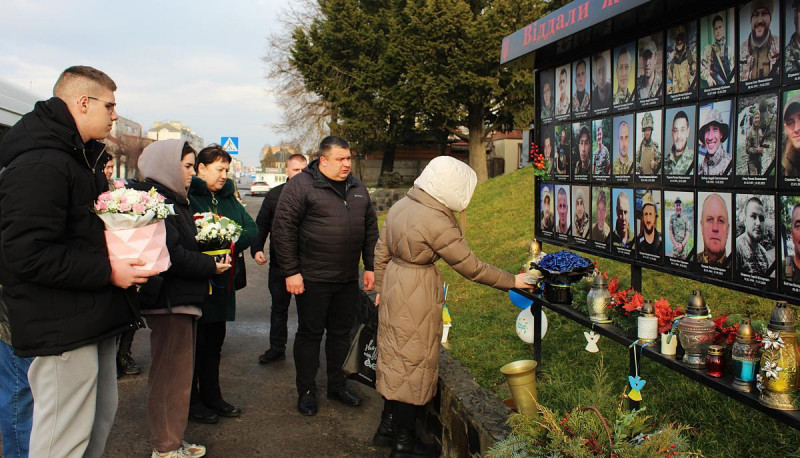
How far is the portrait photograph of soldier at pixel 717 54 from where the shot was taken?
3080mm

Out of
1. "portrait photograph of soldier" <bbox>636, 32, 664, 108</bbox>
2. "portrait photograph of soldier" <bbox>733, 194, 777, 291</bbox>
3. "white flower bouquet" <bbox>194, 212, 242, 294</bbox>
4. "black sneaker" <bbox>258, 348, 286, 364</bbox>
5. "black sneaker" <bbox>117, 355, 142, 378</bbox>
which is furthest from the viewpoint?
"black sneaker" <bbox>258, 348, 286, 364</bbox>

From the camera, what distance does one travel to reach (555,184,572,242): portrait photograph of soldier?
4762 mm

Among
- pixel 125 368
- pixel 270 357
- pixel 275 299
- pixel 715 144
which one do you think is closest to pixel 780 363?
pixel 715 144

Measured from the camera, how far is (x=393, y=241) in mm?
4035

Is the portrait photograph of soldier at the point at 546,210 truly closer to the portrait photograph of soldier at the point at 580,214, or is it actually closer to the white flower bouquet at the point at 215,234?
the portrait photograph of soldier at the point at 580,214

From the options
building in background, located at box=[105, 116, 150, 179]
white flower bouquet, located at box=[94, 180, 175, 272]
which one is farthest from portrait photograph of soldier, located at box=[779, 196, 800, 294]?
building in background, located at box=[105, 116, 150, 179]

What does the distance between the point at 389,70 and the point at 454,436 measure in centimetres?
2248

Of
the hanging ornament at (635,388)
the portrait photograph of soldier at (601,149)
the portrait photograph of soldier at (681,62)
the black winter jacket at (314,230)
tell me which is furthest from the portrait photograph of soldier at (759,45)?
the black winter jacket at (314,230)

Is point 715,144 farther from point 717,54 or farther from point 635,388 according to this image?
point 635,388

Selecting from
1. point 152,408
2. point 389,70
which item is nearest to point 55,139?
point 152,408

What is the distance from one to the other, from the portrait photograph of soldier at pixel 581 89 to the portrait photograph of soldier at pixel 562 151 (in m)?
0.16

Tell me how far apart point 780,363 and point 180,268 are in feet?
10.3

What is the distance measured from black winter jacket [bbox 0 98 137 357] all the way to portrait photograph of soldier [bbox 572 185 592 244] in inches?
125

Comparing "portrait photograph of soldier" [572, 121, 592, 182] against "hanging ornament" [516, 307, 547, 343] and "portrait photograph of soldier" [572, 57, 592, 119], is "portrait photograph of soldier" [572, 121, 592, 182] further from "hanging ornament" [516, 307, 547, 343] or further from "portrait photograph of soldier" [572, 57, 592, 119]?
"hanging ornament" [516, 307, 547, 343]
